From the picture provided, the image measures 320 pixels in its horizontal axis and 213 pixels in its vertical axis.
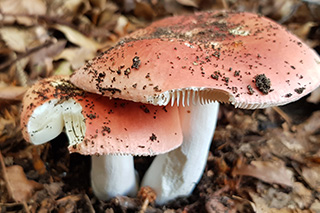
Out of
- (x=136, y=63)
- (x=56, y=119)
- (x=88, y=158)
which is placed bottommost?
(x=88, y=158)

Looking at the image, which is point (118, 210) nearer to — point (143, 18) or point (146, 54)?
point (146, 54)

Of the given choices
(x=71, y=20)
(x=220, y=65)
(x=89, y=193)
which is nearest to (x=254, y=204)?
(x=220, y=65)

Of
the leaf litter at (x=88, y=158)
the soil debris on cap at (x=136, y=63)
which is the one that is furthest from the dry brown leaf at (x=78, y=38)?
the soil debris on cap at (x=136, y=63)

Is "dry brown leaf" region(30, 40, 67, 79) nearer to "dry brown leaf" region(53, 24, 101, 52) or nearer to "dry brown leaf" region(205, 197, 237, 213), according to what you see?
A: "dry brown leaf" region(53, 24, 101, 52)

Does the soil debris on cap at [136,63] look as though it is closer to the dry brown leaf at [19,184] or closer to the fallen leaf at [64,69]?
the dry brown leaf at [19,184]

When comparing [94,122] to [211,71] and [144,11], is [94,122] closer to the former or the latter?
[211,71]

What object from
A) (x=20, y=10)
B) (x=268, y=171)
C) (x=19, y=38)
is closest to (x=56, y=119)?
(x=268, y=171)
